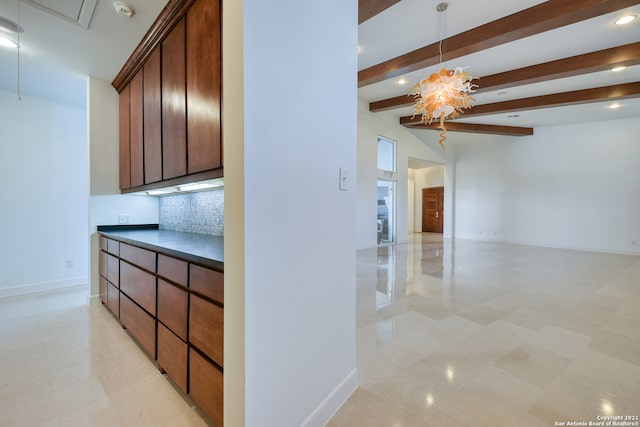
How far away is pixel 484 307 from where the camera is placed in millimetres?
2977

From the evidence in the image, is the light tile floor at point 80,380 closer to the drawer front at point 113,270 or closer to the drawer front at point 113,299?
the drawer front at point 113,299

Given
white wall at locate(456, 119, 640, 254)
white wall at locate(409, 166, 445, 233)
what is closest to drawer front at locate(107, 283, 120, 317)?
white wall at locate(456, 119, 640, 254)

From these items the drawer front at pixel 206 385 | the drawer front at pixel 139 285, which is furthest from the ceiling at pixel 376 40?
the drawer front at pixel 206 385

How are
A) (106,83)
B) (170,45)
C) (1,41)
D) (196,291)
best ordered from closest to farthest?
1. (196,291)
2. (170,45)
3. (1,41)
4. (106,83)

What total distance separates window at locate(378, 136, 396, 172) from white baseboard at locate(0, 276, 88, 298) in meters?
7.10

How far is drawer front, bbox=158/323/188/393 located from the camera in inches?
60.5

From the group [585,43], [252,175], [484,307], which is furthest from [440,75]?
[252,175]

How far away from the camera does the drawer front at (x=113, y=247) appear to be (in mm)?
2596

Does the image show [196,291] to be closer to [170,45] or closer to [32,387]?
[32,387]

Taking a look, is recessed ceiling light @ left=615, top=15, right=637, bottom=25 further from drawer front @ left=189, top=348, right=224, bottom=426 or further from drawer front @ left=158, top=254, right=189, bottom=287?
drawer front @ left=189, top=348, right=224, bottom=426

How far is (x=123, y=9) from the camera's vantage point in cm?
207

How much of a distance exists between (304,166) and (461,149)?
1050 centimetres

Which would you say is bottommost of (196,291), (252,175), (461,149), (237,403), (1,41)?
(237,403)

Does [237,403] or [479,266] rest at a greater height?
[237,403]
